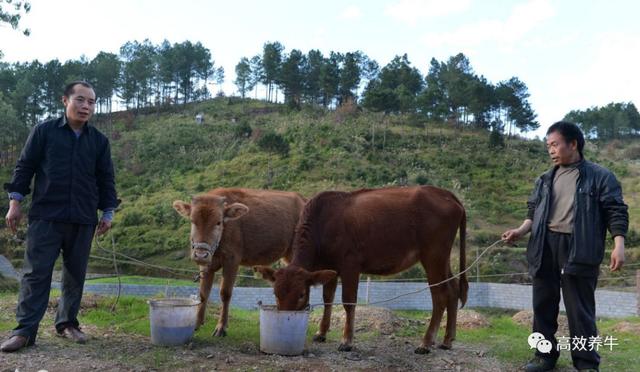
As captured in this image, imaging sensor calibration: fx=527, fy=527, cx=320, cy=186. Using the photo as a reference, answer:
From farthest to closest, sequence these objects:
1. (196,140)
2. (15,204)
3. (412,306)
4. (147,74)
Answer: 1. (147,74)
2. (196,140)
3. (412,306)
4. (15,204)

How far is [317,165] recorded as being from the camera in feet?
140

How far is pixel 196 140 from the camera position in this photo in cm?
5628

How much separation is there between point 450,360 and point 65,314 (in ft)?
14.9

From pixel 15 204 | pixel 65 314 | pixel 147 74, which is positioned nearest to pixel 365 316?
pixel 65 314

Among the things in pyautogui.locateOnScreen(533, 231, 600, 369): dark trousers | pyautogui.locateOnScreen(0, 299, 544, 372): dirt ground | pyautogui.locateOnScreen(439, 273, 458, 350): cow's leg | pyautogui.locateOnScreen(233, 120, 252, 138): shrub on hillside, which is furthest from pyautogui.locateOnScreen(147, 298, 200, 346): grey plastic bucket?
pyautogui.locateOnScreen(233, 120, 252, 138): shrub on hillside

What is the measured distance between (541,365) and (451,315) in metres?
1.48

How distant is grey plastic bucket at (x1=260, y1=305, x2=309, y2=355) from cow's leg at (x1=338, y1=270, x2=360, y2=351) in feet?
2.45

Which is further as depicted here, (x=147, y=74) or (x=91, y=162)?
(x=147, y=74)

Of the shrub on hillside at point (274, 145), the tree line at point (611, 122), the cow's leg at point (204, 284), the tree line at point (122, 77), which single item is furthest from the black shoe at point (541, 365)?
the tree line at point (611, 122)

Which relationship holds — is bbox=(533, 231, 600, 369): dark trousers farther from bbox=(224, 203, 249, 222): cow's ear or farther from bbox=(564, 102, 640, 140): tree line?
bbox=(564, 102, 640, 140): tree line

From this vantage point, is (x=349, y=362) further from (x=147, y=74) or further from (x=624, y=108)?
(x=624, y=108)

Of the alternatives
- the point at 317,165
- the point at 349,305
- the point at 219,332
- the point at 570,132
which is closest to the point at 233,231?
the point at 219,332

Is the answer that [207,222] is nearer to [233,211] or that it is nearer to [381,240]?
[233,211]

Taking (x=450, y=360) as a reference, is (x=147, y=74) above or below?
above
